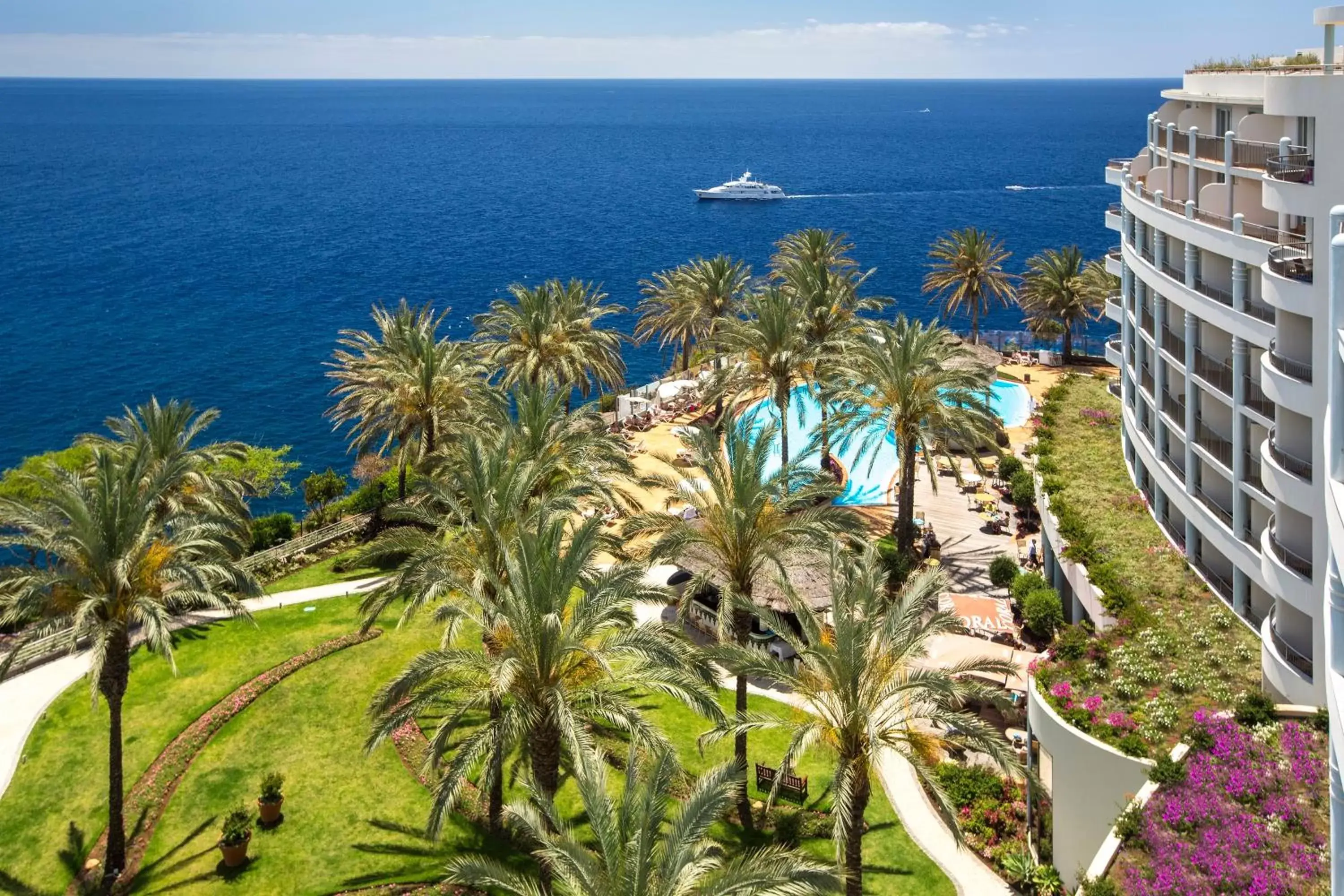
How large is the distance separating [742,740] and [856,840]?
16.1 feet

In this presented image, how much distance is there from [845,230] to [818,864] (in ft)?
432

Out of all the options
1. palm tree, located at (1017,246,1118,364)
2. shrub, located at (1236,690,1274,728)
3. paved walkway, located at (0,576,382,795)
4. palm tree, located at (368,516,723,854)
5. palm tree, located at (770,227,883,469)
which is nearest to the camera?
palm tree, located at (368,516,723,854)

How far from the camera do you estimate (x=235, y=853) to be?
2461cm

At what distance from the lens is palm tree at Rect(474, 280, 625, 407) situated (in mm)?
46375

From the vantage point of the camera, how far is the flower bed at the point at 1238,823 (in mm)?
17781

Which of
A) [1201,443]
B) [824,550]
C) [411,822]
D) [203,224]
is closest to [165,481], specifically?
[411,822]

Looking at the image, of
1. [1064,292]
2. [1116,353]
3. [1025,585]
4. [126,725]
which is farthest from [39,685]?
[1064,292]

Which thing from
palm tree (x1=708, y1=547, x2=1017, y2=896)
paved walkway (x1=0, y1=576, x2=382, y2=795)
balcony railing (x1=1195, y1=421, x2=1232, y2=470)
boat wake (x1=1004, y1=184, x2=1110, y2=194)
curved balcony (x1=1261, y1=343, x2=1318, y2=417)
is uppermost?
boat wake (x1=1004, y1=184, x2=1110, y2=194)

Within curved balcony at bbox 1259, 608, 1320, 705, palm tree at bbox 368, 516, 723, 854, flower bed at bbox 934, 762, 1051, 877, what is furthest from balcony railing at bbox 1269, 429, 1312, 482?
palm tree at bbox 368, 516, 723, 854

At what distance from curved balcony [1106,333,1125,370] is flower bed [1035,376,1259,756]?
15.2ft

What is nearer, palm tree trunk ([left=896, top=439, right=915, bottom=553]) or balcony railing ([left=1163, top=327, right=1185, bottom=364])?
balcony railing ([left=1163, top=327, right=1185, bottom=364])

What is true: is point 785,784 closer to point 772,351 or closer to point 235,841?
point 235,841

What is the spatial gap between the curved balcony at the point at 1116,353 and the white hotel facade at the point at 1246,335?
11.1 ft

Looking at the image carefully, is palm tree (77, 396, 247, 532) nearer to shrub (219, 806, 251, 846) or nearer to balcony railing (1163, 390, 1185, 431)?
shrub (219, 806, 251, 846)
